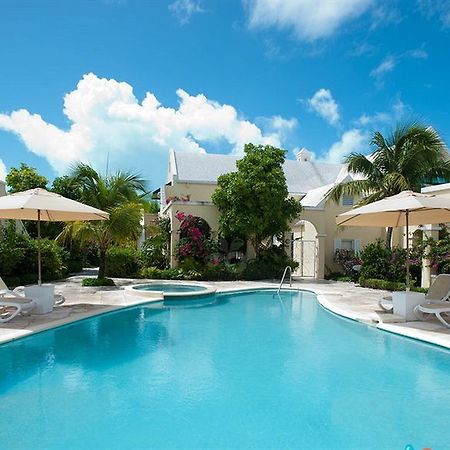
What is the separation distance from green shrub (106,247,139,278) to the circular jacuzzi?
13.1 feet

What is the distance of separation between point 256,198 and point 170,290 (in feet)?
25.2

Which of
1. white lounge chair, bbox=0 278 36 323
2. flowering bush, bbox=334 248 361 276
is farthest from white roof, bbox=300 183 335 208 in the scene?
white lounge chair, bbox=0 278 36 323

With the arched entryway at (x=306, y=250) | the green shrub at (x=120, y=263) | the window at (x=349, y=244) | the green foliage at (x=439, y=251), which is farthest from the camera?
the arched entryway at (x=306, y=250)

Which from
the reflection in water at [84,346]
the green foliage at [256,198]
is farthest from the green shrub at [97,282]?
the green foliage at [256,198]

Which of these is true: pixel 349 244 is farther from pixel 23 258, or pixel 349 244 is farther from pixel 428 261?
pixel 23 258

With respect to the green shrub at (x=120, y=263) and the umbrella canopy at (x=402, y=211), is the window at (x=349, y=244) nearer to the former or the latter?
the umbrella canopy at (x=402, y=211)

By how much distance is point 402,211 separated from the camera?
1136 cm

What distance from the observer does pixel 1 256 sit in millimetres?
15844

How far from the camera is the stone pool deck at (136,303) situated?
28.9 feet

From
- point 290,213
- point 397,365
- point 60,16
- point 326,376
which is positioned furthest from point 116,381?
point 290,213

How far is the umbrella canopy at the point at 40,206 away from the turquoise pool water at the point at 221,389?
3.19 metres

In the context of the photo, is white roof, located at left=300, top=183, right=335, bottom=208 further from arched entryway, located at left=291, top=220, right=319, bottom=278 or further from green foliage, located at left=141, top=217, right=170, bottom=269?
green foliage, located at left=141, top=217, right=170, bottom=269

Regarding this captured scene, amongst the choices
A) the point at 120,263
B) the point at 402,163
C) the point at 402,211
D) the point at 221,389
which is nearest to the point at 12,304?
the point at 221,389

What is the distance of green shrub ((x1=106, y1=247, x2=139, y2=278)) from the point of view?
21.1 m
